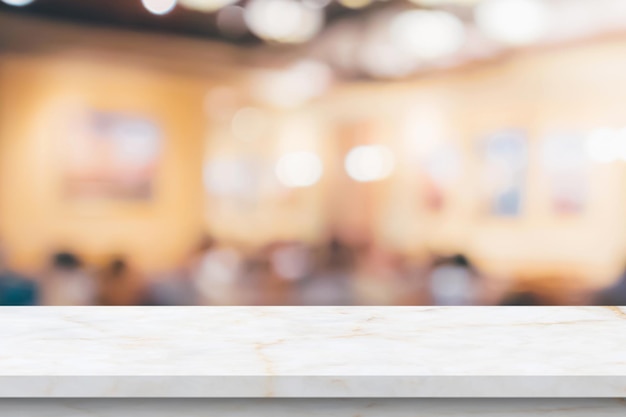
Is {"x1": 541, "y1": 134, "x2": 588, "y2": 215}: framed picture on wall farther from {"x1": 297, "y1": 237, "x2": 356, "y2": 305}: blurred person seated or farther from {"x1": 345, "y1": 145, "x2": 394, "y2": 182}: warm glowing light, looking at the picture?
{"x1": 297, "y1": 237, "x2": 356, "y2": 305}: blurred person seated

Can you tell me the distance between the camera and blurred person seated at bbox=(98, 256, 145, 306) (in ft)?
4.53

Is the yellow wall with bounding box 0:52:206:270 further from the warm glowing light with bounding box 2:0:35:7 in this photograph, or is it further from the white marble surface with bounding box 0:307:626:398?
the white marble surface with bounding box 0:307:626:398

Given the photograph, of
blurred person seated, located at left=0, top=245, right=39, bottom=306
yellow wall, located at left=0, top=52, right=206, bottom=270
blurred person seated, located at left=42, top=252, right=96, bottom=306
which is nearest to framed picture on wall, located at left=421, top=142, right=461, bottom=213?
yellow wall, located at left=0, top=52, right=206, bottom=270

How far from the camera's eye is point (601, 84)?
142 centimetres

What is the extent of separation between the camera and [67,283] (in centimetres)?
139

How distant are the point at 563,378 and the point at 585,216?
80 cm

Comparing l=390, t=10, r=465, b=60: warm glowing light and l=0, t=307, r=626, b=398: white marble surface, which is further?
l=390, t=10, r=465, b=60: warm glowing light

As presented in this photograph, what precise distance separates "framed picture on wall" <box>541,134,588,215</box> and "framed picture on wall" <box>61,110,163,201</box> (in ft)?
2.65

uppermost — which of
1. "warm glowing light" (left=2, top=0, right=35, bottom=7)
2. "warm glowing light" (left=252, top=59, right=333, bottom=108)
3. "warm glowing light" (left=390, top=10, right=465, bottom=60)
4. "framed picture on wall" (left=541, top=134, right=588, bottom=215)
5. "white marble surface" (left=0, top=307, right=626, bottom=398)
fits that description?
"warm glowing light" (left=2, top=0, right=35, bottom=7)

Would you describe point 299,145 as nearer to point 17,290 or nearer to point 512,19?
point 512,19

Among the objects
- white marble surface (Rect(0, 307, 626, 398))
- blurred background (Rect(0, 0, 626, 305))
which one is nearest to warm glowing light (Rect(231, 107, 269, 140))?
blurred background (Rect(0, 0, 626, 305))

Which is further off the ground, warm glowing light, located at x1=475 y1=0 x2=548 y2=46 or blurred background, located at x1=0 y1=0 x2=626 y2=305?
warm glowing light, located at x1=475 y1=0 x2=548 y2=46

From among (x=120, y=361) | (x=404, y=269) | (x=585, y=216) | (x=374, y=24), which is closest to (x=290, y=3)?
(x=374, y=24)

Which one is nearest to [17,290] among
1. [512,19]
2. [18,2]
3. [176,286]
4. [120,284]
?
[120,284]
